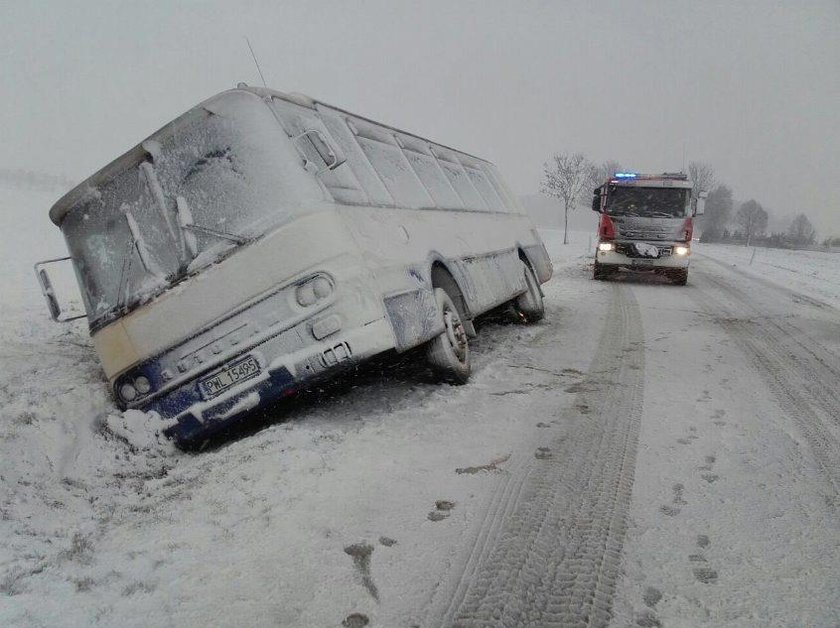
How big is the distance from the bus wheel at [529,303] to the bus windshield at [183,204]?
4.88 meters

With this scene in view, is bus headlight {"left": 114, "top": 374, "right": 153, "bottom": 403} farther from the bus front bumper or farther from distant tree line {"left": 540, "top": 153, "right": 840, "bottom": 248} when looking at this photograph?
distant tree line {"left": 540, "top": 153, "right": 840, "bottom": 248}

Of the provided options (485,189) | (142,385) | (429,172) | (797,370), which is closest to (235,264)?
(142,385)

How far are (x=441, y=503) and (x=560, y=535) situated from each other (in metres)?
0.59

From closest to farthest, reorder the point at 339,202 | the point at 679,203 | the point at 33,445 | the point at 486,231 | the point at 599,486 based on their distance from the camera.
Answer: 1. the point at 599,486
2. the point at 33,445
3. the point at 339,202
4. the point at 486,231
5. the point at 679,203

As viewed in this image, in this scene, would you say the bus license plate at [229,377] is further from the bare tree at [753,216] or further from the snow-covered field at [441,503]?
the bare tree at [753,216]

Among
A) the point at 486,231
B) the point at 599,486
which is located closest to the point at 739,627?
the point at 599,486

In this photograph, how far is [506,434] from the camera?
3.80 metres

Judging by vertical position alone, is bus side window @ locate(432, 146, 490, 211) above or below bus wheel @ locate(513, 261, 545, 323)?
above

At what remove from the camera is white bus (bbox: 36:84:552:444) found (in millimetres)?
3680

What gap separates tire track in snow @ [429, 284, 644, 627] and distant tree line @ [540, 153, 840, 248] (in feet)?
42.0

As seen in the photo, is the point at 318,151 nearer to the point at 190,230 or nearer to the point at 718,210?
the point at 190,230

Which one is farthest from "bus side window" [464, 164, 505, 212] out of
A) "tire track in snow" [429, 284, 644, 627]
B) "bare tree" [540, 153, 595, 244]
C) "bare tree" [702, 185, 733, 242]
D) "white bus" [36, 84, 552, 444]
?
"bare tree" [702, 185, 733, 242]

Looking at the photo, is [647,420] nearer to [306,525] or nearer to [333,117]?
[306,525]

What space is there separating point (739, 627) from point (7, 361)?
17.8 feet
